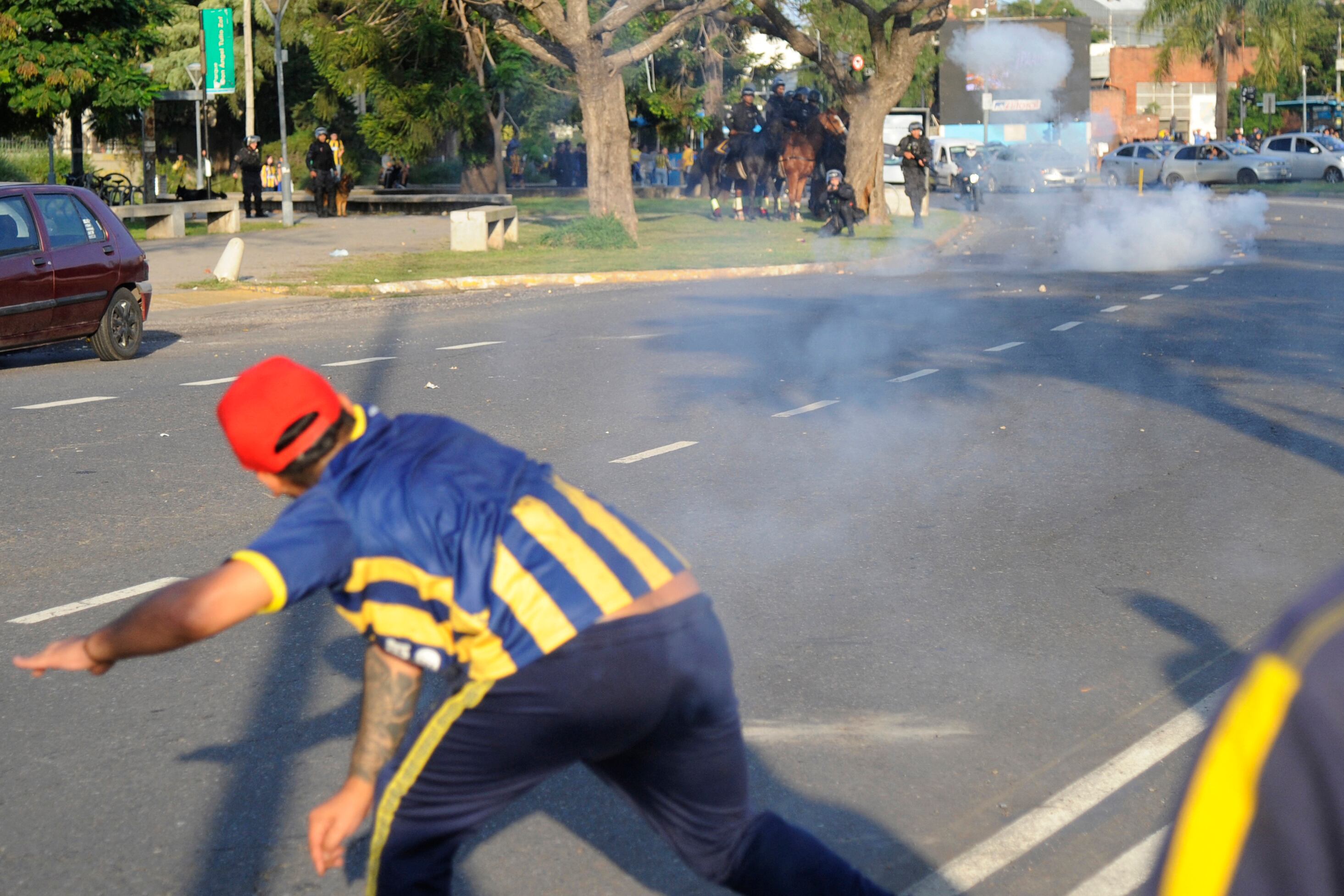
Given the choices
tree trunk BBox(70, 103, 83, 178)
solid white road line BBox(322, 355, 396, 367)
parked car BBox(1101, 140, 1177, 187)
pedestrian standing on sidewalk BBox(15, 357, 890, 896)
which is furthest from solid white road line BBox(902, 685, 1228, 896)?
parked car BBox(1101, 140, 1177, 187)

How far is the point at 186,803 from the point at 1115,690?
9.58 ft

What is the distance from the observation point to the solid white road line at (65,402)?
34.9ft

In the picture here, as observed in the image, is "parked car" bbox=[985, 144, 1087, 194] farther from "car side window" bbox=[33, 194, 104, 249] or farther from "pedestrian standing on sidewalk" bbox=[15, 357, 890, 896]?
"pedestrian standing on sidewalk" bbox=[15, 357, 890, 896]

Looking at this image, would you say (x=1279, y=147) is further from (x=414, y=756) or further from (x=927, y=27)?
(x=414, y=756)

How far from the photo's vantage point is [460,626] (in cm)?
268

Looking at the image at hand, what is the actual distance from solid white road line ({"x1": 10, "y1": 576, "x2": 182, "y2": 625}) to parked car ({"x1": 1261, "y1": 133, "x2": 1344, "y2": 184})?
159ft

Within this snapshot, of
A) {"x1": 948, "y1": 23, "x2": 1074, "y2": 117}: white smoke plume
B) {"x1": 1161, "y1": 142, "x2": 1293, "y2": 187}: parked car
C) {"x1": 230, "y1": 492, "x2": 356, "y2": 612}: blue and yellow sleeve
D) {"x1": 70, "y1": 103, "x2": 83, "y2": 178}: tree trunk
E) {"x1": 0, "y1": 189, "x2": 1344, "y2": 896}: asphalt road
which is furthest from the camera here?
{"x1": 1161, "y1": 142, "x2": 1293, "y2": 187}: parked car

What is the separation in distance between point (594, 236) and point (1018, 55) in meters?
14.4

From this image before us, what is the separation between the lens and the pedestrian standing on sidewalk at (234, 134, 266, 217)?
30.6m

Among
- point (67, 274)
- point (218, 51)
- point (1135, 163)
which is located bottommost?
point (67, 274)

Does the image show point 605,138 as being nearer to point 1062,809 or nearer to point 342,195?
point 342,195

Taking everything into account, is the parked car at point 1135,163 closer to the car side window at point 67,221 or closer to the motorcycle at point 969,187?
the motorcycle at point 969,187

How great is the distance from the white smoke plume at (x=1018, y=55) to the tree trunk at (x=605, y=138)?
12121 millimetres

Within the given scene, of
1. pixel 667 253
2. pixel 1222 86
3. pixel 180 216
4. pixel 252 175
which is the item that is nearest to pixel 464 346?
pixel 667 253
